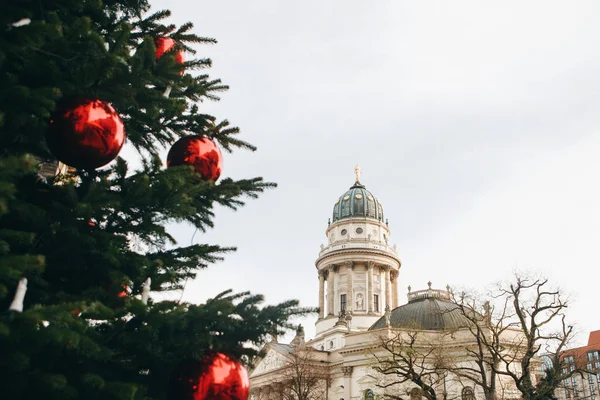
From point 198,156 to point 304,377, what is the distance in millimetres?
40456

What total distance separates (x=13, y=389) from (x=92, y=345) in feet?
2.42

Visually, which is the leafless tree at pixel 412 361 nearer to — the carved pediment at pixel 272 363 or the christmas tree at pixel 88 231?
the carved pediment at pixel 272 363

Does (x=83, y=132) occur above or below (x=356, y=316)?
below

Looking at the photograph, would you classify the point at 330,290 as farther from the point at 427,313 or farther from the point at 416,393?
the point at 416,393

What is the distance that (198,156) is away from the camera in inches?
225

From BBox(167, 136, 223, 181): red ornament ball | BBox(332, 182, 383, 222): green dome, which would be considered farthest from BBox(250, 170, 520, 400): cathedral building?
BBox(167, 136, 223, 181): red ornament ball

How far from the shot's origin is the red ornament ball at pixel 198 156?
571 cm

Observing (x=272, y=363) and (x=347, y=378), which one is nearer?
(x=347, y=378)

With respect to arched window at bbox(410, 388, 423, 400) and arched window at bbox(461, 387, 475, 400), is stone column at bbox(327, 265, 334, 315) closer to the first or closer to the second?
arched window at bbox(461, 387, 475, 400)

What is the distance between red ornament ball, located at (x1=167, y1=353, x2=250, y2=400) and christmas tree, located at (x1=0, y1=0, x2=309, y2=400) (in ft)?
0.23

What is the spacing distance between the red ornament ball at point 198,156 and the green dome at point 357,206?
62.6 metres

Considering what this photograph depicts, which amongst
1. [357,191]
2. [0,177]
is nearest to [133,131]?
[0,177]

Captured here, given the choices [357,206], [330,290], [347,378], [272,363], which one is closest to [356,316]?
[330,290]

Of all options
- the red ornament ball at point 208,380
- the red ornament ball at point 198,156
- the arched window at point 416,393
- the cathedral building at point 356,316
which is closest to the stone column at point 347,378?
the cathedral building at point 356,316
